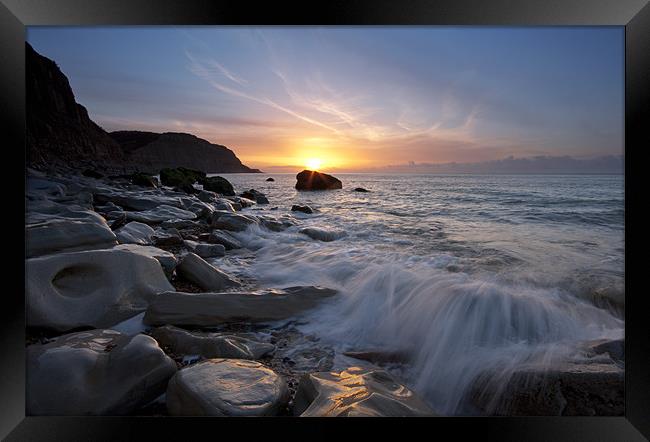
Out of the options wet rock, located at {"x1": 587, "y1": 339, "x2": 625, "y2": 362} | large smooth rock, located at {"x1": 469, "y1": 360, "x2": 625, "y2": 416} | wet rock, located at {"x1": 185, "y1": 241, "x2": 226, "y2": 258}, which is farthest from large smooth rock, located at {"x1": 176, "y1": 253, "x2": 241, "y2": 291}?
wet rock, located at {"x1": 587, "y1": 339, "x2": 625, "y2": 362}

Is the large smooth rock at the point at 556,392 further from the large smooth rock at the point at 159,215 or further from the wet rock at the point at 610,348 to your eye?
the large smooth rock at the point at 159,215

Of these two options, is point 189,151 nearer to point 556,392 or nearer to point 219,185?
point 219,185

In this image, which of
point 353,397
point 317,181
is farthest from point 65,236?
point 317,181

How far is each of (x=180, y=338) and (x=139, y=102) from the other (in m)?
3.60

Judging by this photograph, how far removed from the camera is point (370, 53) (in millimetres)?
2807

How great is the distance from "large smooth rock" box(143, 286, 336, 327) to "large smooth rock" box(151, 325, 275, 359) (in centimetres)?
15

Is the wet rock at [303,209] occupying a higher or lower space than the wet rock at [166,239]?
higher

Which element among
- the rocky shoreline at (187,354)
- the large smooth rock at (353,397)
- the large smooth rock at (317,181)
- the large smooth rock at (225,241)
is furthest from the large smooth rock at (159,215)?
the large smooth rock at (317,181)

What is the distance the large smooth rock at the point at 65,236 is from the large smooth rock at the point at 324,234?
267cm

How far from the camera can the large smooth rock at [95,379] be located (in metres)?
1.44

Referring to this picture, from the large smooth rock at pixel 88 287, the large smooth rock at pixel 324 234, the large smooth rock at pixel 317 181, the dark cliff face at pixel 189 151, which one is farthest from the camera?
the large smooth rock at pixel 317 181

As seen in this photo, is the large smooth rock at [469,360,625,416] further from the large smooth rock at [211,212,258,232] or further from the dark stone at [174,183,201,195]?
the dark stone at [174,183,201,195]

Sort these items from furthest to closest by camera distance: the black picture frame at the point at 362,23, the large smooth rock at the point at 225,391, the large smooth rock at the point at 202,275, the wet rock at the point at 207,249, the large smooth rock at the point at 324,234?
the large smooth rock at the point at 324,234 → the wet rock at the point at 207,249 → the large smooth rock at the point at 202,275 → the black picture frame at the point at 362,23 → the large smooth rock at the point at 225,391

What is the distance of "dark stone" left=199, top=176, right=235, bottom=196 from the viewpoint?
39.7 ft
